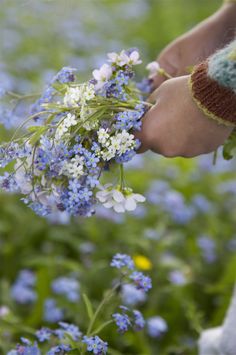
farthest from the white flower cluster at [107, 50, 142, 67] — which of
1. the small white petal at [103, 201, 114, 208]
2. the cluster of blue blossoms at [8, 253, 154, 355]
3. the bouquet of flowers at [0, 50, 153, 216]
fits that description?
the cluster of blue blossoms at [8, 253, 154, 355]

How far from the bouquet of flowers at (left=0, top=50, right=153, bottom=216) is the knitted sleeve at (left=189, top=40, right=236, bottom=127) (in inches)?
5.5

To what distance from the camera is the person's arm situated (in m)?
1.23

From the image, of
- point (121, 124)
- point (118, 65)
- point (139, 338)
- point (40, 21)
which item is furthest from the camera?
point (40, 21)

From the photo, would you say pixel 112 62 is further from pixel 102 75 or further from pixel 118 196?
pixel 118 196

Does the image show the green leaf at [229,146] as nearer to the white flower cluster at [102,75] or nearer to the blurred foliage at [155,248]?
the white flower cluster at [102,75]

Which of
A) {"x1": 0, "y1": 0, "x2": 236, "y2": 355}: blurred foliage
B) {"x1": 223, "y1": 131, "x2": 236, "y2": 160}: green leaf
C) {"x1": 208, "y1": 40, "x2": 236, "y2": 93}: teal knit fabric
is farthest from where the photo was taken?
{"x1": 0, "y1": 0, "x2": 236, "y2": 355}: blurred foliage

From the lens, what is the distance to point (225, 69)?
121 centimetres

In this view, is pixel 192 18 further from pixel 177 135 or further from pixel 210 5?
pixel 177 135

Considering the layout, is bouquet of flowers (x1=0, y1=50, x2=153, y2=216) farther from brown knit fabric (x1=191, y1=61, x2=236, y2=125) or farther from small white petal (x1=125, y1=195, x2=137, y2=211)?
brown knit fabric (x1=191, y1=61, x2=236, y2=125)

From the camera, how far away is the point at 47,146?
1290 mm

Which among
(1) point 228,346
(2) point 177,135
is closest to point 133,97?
(2) point 177,135

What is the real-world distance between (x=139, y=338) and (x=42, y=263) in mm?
526

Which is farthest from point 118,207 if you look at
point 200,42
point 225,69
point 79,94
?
point 200,42

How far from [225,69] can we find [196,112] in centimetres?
10
